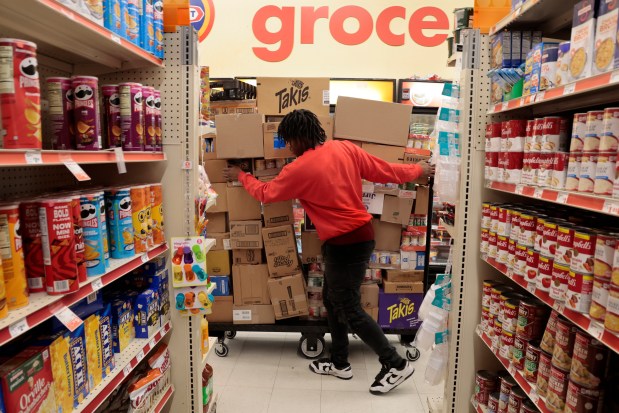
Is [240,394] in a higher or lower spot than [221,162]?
lower

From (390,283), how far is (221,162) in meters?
1.66

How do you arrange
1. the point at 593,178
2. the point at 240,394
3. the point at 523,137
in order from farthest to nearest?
the point at 240,394, the point at 523,137, the point at 593,178

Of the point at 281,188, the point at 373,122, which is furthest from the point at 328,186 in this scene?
the point at 373,122

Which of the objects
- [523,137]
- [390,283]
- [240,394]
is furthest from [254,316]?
[523,137]

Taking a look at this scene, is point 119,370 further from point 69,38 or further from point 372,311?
point 372,311

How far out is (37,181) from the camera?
1.95 metres

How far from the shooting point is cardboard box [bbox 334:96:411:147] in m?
3.43

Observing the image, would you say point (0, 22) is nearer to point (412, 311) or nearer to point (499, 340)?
point (499, 340)

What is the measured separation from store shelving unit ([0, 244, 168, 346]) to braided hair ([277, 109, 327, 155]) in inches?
60.9

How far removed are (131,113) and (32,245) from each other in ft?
2.40

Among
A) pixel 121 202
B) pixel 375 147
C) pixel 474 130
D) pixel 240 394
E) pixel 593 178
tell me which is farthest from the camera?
pixel 375 147

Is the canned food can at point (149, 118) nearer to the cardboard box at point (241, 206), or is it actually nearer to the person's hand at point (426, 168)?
the cardboard box at point (241, 206)

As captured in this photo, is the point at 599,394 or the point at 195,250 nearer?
the point at 599,394

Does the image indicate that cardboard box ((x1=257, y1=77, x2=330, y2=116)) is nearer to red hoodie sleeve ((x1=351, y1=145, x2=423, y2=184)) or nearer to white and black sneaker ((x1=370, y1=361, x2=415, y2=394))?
red hoodie sleeve ((x1=351, y1=145, x2=423, y2=184))
